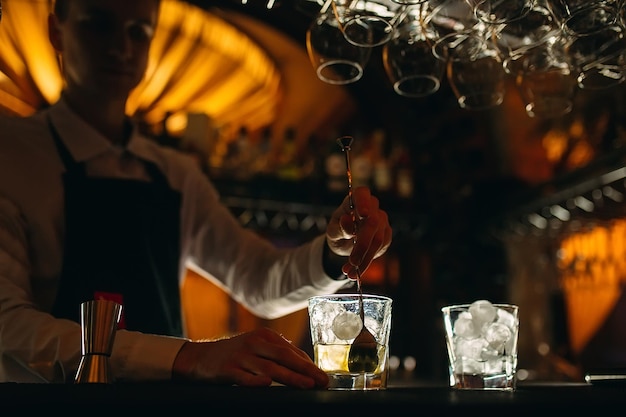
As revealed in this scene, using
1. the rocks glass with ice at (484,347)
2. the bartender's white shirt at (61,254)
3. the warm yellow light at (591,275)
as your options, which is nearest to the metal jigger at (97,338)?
the bartender's white shirt at (61,254)

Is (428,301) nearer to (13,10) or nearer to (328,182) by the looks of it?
(328,182)

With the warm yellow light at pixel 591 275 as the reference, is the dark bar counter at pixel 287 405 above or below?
below

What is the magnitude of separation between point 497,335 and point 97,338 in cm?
57

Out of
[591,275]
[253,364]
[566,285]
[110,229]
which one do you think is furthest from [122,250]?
[566,285]

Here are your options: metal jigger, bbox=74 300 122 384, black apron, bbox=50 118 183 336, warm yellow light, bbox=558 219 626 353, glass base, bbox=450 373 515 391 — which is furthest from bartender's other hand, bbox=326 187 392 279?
warm yellow light, bbox=558 219 626 353

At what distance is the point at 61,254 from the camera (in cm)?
145

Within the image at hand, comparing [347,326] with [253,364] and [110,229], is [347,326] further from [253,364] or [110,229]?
[110,229]

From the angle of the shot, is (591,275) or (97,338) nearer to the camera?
(97,338)

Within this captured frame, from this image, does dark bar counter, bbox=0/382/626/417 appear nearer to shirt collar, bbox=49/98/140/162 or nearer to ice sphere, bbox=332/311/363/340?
ice sphere, bbox=332/311/363/340

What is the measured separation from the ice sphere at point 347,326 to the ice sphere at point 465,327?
189 millimetres

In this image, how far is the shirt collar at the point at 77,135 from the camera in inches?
62.4

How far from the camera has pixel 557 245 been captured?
3.76m

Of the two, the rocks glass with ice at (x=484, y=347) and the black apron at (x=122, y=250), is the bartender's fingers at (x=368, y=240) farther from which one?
the black apron at (x=122, y=250)

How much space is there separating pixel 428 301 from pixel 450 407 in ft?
9.89
